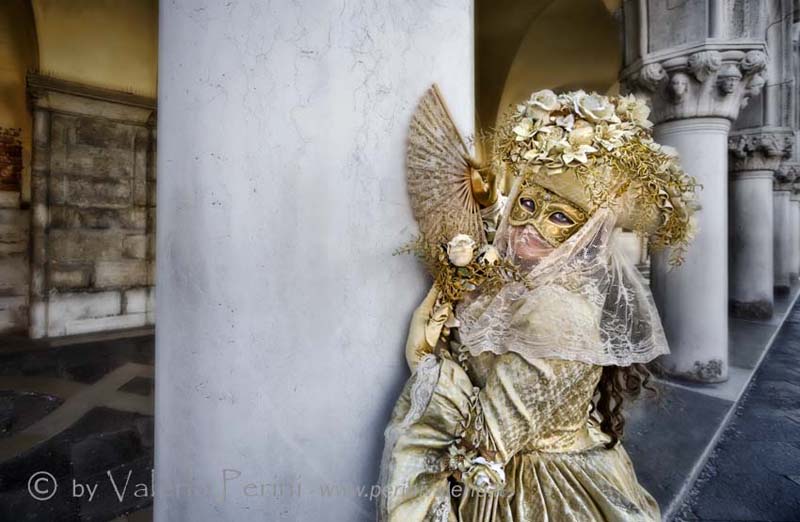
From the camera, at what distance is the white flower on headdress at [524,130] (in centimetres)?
126

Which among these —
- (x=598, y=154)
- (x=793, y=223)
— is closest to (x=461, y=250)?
(x=598, y=154)

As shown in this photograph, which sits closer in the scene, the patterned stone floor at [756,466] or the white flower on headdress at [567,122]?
the white flower on headdress at [567,122]

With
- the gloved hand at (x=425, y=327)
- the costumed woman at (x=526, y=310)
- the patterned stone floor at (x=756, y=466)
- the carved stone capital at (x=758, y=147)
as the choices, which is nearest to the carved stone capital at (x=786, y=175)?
the carved stone capital at (x=758, y=147)

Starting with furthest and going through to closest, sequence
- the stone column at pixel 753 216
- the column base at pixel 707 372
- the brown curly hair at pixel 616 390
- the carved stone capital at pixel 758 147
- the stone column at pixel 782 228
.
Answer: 1. the stone column at pixel 782 228
2. the stone column at pixel 753 216
3. the carved stone capital at pixel 758 147
4. the column base at pixel 707 372
5. the brown curly hair at pixel 616 390

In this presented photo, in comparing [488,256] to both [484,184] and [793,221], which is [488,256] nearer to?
[484,184]

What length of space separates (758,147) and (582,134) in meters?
9.01

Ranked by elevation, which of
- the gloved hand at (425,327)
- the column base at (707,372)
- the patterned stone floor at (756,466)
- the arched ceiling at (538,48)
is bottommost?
the patterned stone floor at (756,466)

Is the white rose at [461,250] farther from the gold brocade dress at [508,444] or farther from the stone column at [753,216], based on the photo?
the stone column at [753,216]

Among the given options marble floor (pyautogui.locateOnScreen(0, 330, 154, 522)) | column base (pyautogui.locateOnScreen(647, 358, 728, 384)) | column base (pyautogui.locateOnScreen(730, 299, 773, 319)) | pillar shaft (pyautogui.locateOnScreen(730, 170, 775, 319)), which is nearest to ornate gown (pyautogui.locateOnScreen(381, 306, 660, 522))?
marble floor (pyautogui.locateOnScreen(0, 330, 154, 522))

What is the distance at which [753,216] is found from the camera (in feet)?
26.6

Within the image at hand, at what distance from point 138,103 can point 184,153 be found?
7379mm

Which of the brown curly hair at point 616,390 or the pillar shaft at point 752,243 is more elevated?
the pillar shaft at point 752,243

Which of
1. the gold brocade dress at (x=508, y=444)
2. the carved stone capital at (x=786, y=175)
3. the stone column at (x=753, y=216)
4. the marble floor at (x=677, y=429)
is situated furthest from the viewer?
the carved stone capital at (x=786, y=175)

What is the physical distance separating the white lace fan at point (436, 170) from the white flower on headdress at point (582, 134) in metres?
0.30
